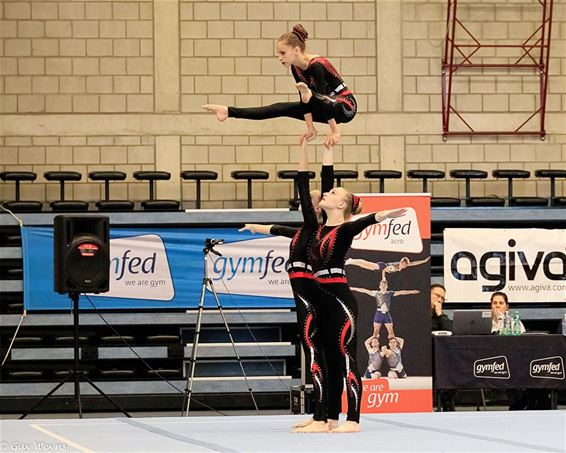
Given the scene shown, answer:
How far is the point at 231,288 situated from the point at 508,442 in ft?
21.8

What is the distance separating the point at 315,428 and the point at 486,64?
8.46 m

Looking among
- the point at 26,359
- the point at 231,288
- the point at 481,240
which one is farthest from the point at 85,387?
the point at 481,240

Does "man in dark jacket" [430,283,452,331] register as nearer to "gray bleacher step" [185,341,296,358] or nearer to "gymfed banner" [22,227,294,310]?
"gymfed banner" [22,227,294,310]

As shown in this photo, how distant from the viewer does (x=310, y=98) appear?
6.28 meters

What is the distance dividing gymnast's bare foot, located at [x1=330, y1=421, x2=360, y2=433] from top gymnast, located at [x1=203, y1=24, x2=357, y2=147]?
163 cm

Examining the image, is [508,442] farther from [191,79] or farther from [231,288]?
[191,79]

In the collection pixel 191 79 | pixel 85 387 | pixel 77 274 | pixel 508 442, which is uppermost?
pixel 191 79

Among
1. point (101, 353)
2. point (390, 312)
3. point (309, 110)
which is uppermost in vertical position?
point (309, 110)

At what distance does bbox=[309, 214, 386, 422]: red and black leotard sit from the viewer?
20.3 ft

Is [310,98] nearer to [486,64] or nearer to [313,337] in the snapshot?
[313,337]

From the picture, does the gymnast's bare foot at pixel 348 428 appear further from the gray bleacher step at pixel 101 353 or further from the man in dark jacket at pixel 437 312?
the gray bleacher step at pixel 101 353

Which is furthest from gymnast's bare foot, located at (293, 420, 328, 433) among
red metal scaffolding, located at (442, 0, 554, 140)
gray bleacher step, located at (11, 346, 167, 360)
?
red metal scaffolding, located at (442, 0, 554, 140)

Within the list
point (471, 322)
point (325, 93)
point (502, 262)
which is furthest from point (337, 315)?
point (502, 262)

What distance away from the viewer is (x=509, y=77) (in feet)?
45.2
